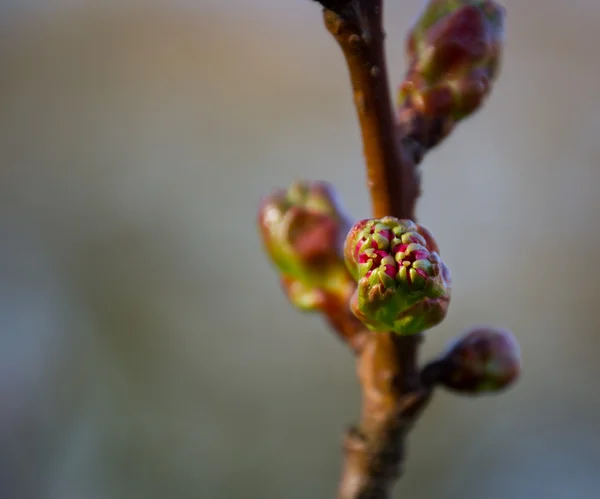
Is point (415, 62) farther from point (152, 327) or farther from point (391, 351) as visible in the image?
point (152, 327)

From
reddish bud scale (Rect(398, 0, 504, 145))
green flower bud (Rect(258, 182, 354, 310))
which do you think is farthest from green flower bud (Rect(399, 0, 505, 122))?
green flower bud (Rect(258, 182, 354, 310))

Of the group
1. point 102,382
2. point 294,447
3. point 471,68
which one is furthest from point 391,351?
point 102,382

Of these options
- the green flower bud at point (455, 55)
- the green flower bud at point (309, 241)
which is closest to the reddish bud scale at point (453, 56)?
the green flower bud at point (455, 55)

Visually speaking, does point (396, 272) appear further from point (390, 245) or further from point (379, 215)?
point (379, 215)

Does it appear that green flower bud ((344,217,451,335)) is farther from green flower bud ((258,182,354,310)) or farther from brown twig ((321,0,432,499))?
green flower bud ((258,182,354,310))

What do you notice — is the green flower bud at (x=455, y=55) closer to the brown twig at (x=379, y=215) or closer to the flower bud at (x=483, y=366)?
the brown twig at (x=379, y=215)
